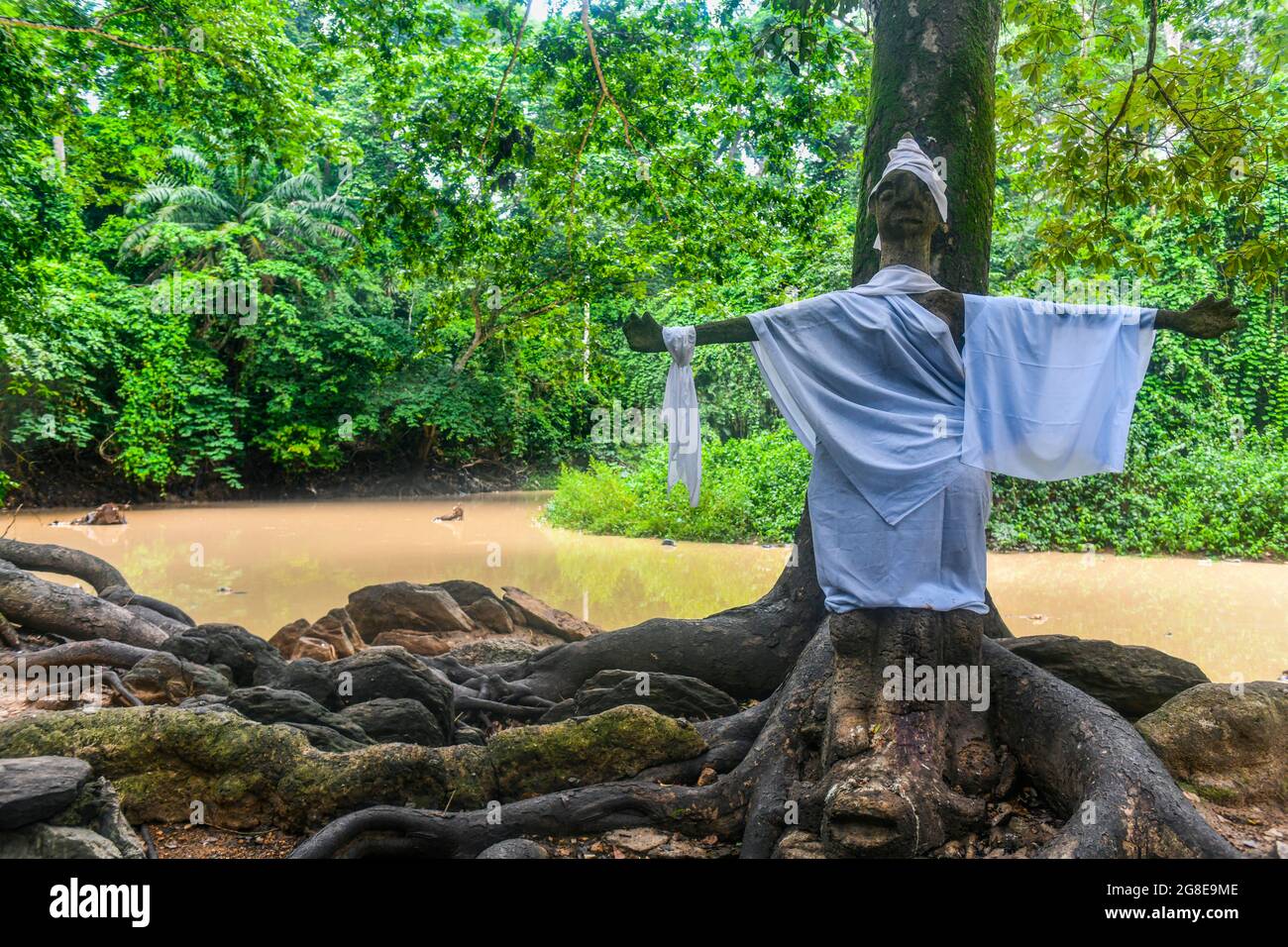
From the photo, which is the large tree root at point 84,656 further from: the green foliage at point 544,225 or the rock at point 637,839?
the rock at point 637,839

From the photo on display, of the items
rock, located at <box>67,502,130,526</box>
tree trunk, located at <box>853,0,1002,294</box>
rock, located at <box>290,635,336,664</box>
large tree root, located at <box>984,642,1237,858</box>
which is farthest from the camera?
rock, located at <box>67,502,130,526</box>

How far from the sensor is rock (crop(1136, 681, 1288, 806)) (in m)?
3.78

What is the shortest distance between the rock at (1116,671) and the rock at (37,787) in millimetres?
4275

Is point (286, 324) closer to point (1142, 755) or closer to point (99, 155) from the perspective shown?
point (99, 155)

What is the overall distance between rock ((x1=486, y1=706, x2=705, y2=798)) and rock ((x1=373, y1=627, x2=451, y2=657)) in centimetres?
355

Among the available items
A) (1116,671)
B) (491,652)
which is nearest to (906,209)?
(1116,671)

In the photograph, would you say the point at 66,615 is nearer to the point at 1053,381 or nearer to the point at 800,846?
the point at 800,846

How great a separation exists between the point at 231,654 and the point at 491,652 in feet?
6.59

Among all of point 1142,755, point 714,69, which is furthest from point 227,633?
point 714,69

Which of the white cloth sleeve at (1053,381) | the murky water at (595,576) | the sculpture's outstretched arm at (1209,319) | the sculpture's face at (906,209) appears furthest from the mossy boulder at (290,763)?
the murky water at (595,576)

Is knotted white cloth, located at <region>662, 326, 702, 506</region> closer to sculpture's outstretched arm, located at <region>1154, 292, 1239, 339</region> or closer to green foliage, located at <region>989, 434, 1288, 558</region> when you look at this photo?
sculpture's outstretched arm, located at <region>1154, 292, 1239, 339</region>

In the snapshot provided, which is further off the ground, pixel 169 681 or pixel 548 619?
pixel 169 681

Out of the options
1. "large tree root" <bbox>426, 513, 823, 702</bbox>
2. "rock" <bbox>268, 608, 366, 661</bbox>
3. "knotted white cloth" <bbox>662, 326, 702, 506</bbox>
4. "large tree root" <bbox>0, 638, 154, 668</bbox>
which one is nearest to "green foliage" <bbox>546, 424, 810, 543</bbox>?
"rock" <bbox>268, 608, 366, 661</bbox>

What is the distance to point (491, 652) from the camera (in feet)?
23.3
